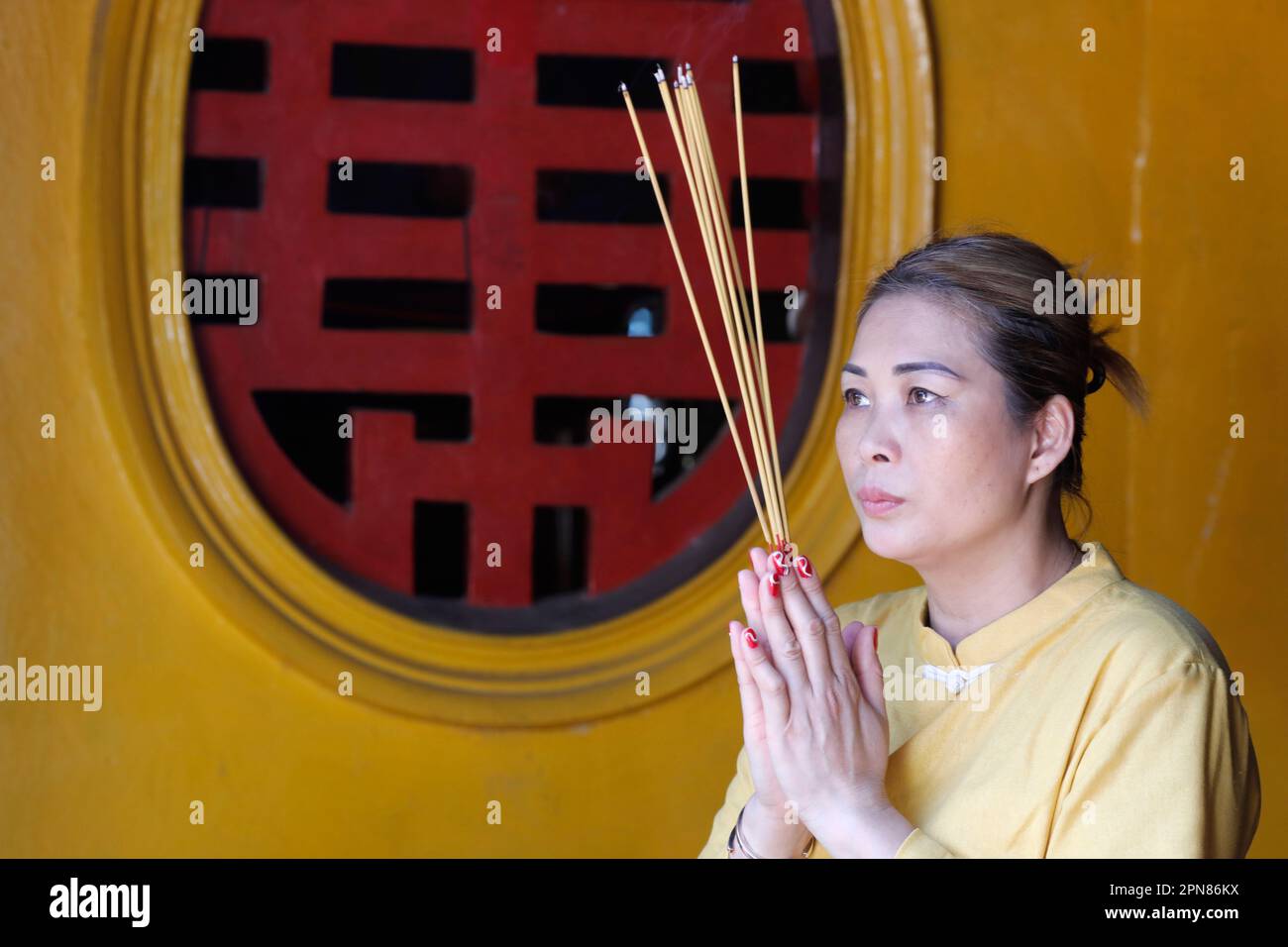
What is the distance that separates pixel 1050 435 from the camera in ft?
4.23

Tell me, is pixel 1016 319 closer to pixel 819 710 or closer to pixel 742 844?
pixel 819 710

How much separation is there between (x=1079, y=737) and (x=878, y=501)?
0.88ft

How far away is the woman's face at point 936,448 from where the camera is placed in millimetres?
1247

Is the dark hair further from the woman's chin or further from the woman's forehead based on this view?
the woman's chin

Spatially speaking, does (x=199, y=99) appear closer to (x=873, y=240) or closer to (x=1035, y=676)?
(x=873, y=240)

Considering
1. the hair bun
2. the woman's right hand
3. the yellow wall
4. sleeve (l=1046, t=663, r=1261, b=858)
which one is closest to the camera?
sleeve (l=1046, t=663, r=1261, b=858)

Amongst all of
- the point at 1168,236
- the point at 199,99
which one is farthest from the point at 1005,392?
the point at 199,99

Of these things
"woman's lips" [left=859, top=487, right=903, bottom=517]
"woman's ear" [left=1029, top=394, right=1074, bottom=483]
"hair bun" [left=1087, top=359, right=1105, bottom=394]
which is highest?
"hair bun" [left=1087, top=359, right=1105, bottom=394]

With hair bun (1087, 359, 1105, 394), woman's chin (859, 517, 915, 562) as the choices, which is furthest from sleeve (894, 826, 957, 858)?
hair bun (1087, 359, 1105, 394)

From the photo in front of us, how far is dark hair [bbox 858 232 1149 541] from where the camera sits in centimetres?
127

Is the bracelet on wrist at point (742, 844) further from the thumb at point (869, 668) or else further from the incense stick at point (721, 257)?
the incense stick at point (721, 257)

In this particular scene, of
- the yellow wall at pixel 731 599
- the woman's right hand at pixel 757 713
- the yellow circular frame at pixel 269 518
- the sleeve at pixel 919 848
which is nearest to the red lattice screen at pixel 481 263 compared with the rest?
the yellow circular frame at pixel 269 518

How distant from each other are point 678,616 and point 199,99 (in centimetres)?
93

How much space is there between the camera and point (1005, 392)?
4.15 ft
